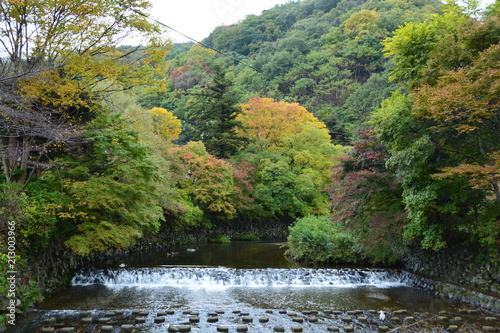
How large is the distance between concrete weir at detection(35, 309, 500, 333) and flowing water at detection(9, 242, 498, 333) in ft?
0.07

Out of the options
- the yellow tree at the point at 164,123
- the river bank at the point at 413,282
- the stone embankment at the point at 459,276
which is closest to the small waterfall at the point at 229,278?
the river bank at the point at 413,282

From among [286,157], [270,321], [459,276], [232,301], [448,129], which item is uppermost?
[448,129]

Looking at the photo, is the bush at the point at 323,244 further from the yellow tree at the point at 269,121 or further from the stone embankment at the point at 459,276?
the yellow tree at the point at 269,121

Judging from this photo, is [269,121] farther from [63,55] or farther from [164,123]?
[63,55]

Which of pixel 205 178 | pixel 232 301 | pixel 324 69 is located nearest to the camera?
pixel 232 301

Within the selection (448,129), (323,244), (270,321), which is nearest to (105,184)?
(270,321)

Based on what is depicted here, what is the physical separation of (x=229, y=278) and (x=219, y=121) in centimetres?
1525

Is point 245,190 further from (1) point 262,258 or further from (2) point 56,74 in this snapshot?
(2) point 56,74

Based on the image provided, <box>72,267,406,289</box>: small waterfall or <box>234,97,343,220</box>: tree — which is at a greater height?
<box>234,97,343,220</box>: tree

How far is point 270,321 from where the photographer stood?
688 centimetres

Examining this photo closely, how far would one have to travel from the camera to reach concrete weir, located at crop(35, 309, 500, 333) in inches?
250

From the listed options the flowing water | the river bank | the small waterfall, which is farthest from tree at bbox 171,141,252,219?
the small waterfall

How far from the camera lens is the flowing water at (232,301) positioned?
262 inches

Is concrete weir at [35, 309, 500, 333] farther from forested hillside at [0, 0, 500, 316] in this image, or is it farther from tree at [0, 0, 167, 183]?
tree at [0, 0, 167, 183]
